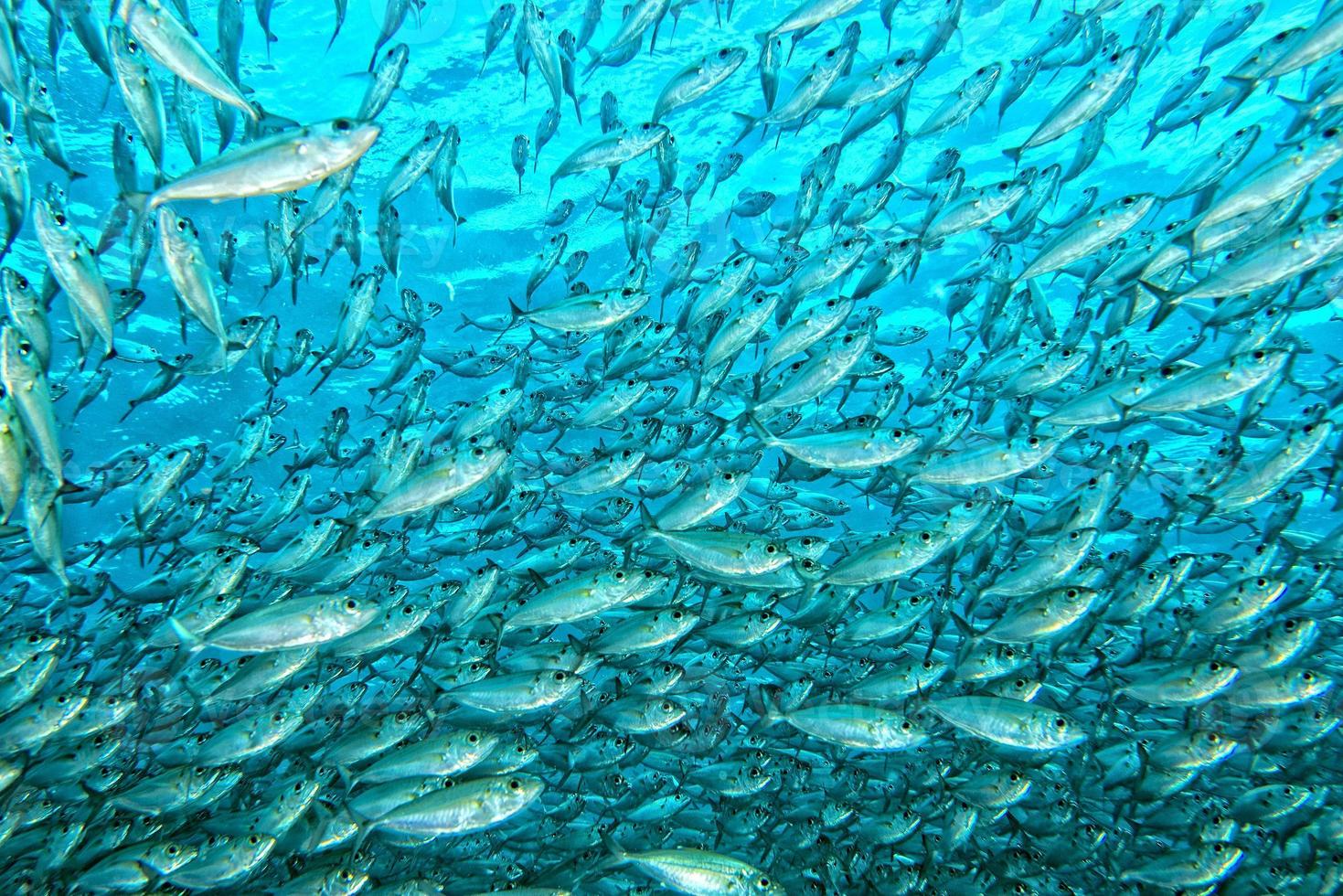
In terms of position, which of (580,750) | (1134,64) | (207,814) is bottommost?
(207,814)

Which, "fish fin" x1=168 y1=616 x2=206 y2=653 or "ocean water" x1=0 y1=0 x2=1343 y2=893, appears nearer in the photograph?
"fish fin" x1=168 y1=616 x2=206 y2=653

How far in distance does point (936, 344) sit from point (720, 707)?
10773mm

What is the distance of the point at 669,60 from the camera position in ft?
37.1

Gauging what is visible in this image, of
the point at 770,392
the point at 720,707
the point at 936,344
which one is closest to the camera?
the point at 770,392

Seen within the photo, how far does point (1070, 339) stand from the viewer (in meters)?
6.20

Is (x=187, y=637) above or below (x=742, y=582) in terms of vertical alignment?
above

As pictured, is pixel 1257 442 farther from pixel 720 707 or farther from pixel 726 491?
pixel 726 491

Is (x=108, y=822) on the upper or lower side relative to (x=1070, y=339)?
lower

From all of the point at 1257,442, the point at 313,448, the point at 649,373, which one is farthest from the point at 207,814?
the point at 1257,442

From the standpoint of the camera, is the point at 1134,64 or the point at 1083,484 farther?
the point at 1083,484

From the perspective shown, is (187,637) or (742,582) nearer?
(187,637)

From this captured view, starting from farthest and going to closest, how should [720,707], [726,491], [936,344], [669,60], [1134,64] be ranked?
1. [936,344]
2. [669,60]
3. [720,707]
4. [726,491]
5. [1134,64]

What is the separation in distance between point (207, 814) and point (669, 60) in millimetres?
11752

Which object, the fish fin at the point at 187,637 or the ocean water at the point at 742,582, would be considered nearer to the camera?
the fish fin at the point at 187,637
